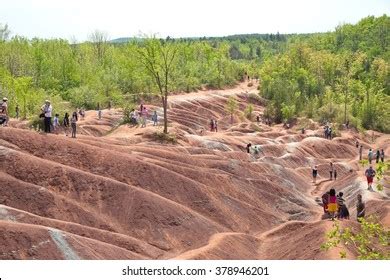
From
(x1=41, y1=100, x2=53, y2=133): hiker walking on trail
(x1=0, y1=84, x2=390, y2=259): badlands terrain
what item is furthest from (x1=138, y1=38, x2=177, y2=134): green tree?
(x1=41, y1=100, x2=53, y2=133): hiker walking on trail

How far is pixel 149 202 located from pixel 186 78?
77559mm

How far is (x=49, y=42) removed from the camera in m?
117

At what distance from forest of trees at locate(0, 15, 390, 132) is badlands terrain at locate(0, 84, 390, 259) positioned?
18.9 meters

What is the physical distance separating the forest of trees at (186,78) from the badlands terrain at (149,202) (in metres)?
18.9

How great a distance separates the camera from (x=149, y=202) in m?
33.9

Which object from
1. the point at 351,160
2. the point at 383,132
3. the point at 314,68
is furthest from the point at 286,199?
the point at 314,68

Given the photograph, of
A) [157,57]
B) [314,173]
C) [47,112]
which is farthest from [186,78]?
[47,112]

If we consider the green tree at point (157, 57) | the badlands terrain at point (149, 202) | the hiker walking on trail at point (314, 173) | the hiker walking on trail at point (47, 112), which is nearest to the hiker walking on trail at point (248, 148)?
the badlands terrain at point (149, 202)

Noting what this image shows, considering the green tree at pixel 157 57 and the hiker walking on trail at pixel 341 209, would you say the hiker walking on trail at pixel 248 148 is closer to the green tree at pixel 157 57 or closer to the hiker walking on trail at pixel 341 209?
the green tree at pixel 157 57

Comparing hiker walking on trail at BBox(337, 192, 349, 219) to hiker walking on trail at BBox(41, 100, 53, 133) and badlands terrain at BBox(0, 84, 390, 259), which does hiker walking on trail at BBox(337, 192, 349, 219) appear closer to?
badlands terrain at BBox(0, 84, 390, 259)

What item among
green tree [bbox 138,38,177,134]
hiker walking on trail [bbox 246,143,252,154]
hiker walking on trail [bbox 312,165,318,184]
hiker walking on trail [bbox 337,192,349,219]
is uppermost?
green tree [bbox 138,38,177,134]

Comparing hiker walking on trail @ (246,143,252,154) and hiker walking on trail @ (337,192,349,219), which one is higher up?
hiker walking on trail @ (337,192,349,219)

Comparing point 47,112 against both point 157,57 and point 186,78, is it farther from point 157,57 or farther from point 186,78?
point 186,78

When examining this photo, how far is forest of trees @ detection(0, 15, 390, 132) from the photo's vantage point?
83938mm
